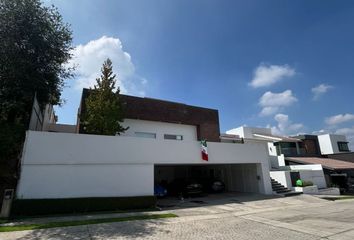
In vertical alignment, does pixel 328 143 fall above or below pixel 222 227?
above

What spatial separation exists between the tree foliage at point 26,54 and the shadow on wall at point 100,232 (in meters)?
9.77

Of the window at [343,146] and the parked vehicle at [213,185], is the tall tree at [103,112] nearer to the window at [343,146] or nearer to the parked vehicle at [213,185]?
the parked vehicle at [213,185]

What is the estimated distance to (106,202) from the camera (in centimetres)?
1246

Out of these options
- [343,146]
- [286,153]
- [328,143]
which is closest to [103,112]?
[286,153]

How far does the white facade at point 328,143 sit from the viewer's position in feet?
139

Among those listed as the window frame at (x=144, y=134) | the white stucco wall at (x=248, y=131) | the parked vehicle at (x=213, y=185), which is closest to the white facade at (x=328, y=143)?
the white stucco wall at (x=248, y=131)

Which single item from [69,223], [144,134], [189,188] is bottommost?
[69,223]

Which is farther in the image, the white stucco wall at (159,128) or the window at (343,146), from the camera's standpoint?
the window at (343,146)

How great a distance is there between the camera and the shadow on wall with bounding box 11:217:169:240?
25.2 feet

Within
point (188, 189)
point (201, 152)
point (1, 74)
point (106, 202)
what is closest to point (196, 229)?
point (106, 202)

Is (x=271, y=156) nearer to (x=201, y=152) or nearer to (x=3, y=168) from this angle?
(x=201, y=152)

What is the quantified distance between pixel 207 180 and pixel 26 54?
17250mm

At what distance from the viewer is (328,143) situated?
42781 millimetres

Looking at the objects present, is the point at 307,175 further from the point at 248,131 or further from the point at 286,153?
the point at 248,131
